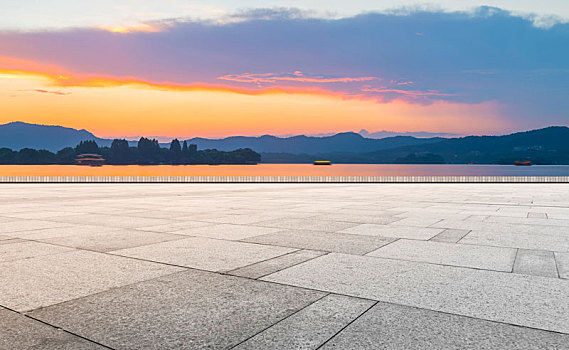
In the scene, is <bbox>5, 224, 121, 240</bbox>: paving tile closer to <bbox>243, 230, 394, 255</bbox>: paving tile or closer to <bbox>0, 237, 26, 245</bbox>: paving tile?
<bbox>0, 237, 26, 245</bbox>: paving tile

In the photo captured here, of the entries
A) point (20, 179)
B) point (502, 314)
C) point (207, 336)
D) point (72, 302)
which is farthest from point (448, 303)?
point (20, 179)

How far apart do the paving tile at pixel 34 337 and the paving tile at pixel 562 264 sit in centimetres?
653

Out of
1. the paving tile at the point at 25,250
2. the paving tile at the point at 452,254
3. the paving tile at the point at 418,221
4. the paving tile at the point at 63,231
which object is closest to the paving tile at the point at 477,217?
the paving tile at the point at 418,221

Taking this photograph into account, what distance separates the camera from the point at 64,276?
6555mm

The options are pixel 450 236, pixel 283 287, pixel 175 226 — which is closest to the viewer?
pixel 283 287

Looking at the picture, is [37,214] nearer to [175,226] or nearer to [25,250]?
[175,226]

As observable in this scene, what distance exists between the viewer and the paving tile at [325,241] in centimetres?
875

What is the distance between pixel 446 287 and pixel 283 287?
2.20m

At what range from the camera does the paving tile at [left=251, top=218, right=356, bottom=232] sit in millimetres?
11430

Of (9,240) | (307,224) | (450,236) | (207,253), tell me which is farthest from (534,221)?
(9,240)

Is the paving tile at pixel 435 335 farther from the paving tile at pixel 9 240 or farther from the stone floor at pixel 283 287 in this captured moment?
the paving tile at pixel 9 240

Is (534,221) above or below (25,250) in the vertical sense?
below

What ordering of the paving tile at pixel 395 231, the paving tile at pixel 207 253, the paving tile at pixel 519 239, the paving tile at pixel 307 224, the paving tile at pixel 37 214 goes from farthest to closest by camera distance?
the paving tile at pixel 37 214 < the paving tile at pixel 307 224 < the paving tile at pixel 395 231 < the paving tile at pixel 519 239 < the paving tile at pixel 207 253

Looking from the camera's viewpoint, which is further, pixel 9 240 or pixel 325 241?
pixel 9 240
